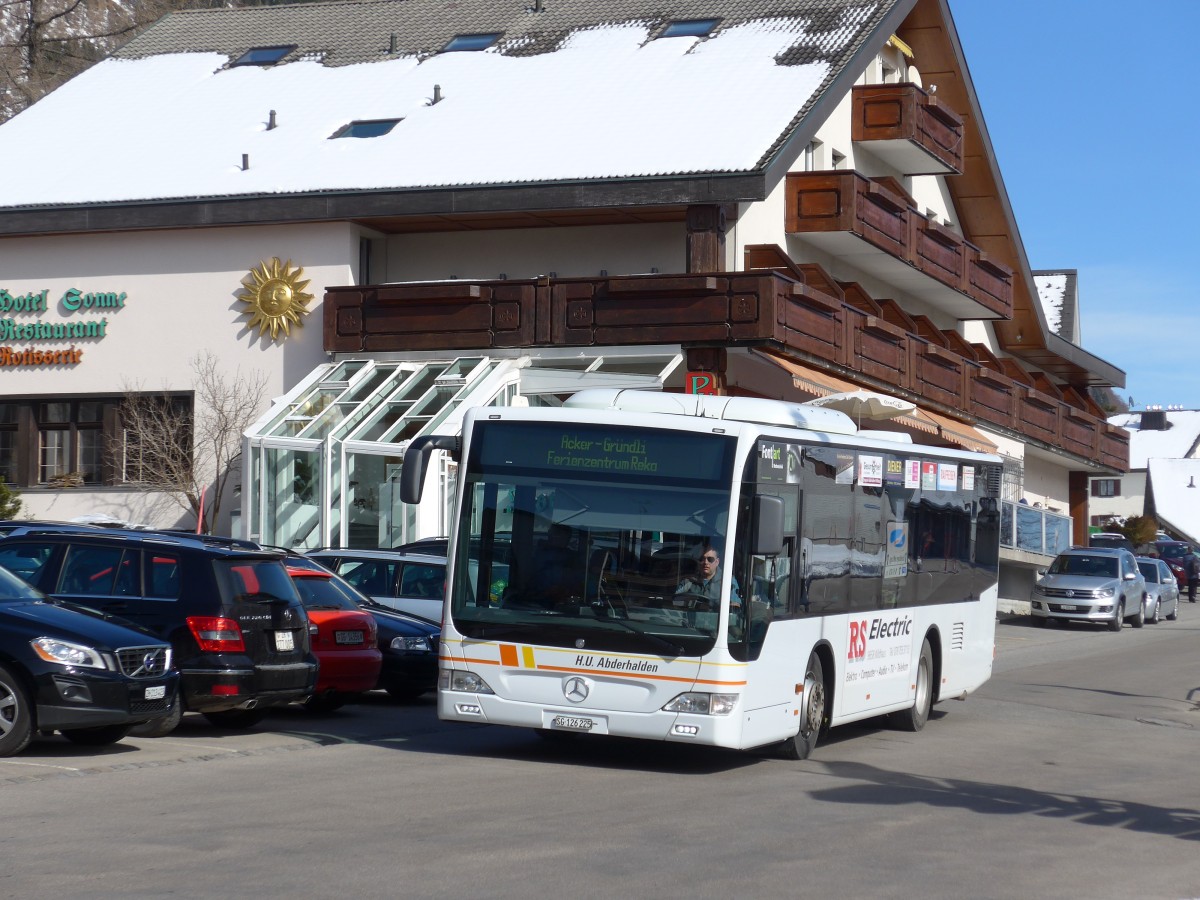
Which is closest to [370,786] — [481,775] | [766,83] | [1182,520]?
[481,775]

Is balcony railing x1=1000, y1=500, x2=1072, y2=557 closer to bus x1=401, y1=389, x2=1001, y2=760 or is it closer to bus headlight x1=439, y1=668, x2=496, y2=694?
bus x1=401, y1=389, x2=1001, y2=760

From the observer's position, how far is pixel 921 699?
1672cm

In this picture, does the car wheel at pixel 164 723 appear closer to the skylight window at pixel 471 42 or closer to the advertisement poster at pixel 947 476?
the advertisement poster at pixel 947 476

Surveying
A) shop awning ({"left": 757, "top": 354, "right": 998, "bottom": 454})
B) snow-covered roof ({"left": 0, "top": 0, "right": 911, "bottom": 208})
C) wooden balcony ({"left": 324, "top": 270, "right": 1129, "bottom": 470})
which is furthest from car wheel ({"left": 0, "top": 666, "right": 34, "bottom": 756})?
snow-covered roof ({"left": 0, "top": 0, "right": 911, "bottom": 208})

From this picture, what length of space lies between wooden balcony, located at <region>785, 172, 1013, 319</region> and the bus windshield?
20.6 metres

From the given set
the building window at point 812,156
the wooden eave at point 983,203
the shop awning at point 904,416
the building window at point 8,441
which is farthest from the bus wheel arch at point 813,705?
the wooden eave at point 983,203

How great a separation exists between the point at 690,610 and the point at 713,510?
0.75m

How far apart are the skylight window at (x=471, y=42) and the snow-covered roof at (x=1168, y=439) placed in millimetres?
89340

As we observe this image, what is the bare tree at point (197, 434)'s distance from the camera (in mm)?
31703

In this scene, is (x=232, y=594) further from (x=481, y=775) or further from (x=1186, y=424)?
(x=1186, y=424)

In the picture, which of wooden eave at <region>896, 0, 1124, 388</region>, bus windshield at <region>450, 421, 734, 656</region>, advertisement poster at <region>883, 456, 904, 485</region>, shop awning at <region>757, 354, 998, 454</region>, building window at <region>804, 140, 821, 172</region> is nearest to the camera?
bus windshield at <region>450, 421, 734, 656</region>

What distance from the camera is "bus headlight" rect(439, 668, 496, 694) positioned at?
41.6 ft

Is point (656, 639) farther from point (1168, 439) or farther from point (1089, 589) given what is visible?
point (1168, 439)

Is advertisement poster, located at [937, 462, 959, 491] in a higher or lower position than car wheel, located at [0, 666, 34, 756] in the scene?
higher
